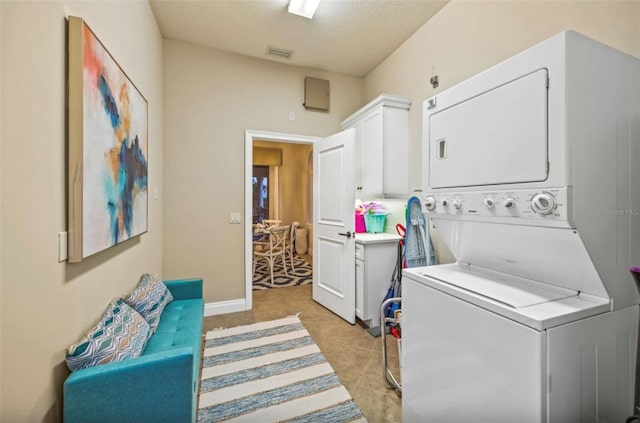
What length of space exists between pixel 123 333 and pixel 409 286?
149cm

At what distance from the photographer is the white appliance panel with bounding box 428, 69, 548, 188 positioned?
1.02 meters

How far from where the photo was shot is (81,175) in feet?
3.96

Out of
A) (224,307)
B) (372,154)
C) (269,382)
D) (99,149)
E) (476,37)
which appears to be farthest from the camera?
(224,307)

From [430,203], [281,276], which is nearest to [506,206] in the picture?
[430,203]

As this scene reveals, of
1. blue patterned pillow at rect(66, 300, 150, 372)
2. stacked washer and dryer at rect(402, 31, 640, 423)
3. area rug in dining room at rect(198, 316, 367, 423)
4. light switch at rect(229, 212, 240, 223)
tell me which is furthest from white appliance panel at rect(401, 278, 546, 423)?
light switch at rect(229, 212, 240, 223)

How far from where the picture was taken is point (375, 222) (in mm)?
3250

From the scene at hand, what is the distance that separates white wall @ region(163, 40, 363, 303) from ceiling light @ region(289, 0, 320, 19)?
1057mm

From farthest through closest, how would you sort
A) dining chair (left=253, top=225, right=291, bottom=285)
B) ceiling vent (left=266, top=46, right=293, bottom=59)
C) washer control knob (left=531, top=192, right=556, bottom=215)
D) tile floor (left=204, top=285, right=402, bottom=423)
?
dining chair (left=253, top=225, right=291, bottom=285) < ceiling vent (left=266, top=46, right=293, bottom=59) < tile floor (left=204, top=285, right=402, bottom=423) < washer control knob (left=531, top=192, right=556, bottom=215)

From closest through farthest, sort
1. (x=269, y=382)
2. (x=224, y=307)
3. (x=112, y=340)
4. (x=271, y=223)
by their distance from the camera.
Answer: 1. (x=112, y=340)
2. (x=269, y=382)
3. (x=224, y=307)
4. (x=271, y=223)

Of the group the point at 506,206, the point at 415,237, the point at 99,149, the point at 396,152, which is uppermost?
the point at 396,152

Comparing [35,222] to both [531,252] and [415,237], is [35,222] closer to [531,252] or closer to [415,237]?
[531,252]

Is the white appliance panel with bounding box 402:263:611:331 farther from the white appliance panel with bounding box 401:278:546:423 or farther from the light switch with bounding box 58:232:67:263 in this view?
the light switch with bounding box 58:232:67:263

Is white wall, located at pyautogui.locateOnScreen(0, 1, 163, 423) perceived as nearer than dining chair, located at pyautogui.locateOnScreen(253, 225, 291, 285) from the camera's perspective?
Yes

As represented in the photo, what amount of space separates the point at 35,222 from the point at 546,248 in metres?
1.89
